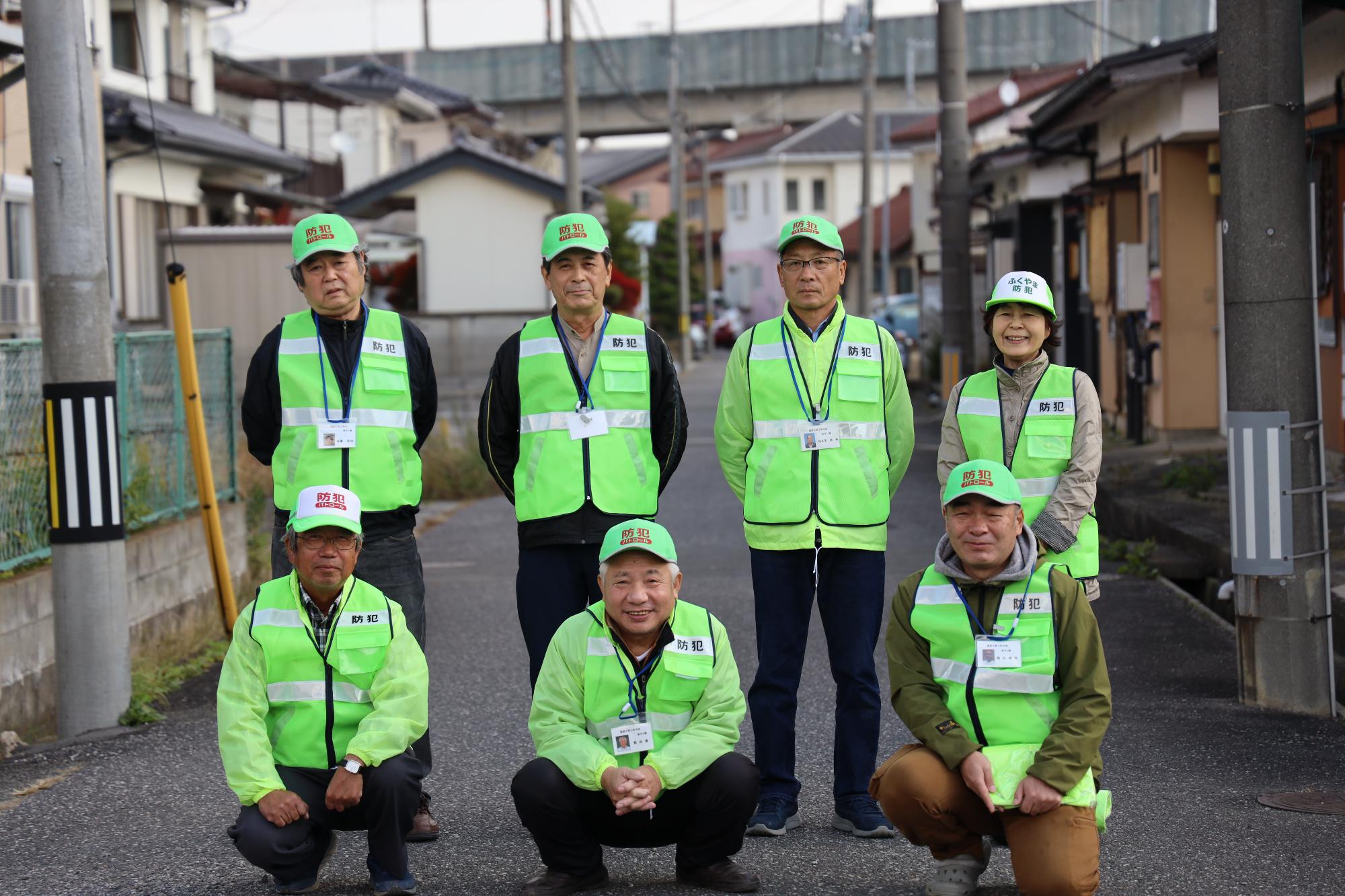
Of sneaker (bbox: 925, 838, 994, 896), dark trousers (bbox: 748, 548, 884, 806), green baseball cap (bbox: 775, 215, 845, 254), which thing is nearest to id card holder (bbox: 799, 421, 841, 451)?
dark trousers (bbox: 748, 548, 884, 806)

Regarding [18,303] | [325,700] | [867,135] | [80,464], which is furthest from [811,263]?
[867,135]

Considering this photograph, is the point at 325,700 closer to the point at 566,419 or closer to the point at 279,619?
the point at 279,619

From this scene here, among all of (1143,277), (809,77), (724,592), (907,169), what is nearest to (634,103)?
(809,77)

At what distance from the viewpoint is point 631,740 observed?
463 centimetres

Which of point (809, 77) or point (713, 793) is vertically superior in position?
point (809, 77)

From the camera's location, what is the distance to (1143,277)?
15.8 meters

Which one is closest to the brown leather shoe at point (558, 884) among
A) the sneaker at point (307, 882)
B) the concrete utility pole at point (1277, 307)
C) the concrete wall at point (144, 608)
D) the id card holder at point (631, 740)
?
the id card holder at point (631, 740)

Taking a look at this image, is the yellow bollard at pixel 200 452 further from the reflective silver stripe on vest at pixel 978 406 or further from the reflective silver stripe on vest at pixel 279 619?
the reflective silver stripe on vest at pixel 978 406

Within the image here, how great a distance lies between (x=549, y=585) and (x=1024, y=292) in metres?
1.86

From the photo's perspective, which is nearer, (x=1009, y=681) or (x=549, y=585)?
(x=1009, y=681)

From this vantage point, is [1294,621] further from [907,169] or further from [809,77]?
[907,169]

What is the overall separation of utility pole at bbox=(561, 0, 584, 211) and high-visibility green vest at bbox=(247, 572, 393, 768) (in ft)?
60.0

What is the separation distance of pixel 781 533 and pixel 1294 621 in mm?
2735

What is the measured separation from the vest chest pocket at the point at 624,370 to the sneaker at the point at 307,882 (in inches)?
66.4
